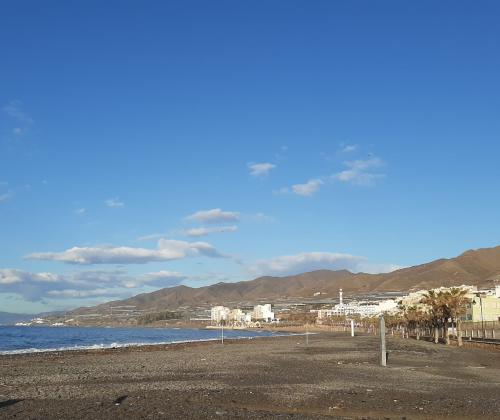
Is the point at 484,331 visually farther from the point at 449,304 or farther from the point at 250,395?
the point at 250,395

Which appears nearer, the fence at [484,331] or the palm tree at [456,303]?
the palm tree at [456,303]

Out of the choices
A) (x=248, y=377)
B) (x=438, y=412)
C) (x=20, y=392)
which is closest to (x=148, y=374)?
(x=248, y=377)

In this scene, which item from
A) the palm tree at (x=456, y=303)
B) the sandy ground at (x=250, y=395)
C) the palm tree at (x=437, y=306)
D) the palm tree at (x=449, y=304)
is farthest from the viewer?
the palm tree at (x=437, y=306)

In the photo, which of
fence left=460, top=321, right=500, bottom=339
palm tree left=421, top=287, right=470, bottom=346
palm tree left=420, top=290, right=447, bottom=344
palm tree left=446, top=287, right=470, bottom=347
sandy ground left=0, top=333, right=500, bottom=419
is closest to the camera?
sandy ground left=0, top=333, right=500, bottom=419

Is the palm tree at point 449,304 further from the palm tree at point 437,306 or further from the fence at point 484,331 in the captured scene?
the fence at point 484,331

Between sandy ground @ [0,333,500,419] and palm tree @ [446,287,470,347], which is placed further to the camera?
palm tree @ [446,287,470,347]

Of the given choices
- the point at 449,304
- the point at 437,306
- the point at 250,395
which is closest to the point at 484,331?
the point at 437,306

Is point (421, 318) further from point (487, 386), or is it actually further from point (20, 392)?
point (20, 392)

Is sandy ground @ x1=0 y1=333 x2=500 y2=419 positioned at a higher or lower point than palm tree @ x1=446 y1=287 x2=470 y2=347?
lower

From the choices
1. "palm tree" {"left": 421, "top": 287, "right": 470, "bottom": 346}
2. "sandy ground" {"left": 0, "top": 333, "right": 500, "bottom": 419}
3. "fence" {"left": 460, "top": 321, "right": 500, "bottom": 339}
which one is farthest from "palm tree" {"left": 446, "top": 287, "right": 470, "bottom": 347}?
"sandy ground" {"left": 0, "top": 333, "right": 500, "bottom": 419}

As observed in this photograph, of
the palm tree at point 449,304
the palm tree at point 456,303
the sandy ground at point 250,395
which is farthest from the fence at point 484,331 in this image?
the sandy ground at point 250,395

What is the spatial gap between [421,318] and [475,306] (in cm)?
2456

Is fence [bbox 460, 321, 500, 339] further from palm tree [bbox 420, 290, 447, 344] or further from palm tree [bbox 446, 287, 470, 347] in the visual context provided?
palm tree [bbox 420, 290, 447, 344]

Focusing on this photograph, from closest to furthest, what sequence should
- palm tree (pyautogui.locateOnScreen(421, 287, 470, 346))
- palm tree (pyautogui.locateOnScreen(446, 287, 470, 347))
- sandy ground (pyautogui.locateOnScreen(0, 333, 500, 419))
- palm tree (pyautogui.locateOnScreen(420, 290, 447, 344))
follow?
sandy ground (pyautogui.locateOnScreen(0, 333, 500, 419)) < palm tree (pyautogui.locateOnScreen(446, 287, 470, 347)) < palm tree (pyautogui.locateOnScreen(421, 287, 470, 346)) < palm tree (pyautogui.locateOnScreen(420, 290, 447, 344))
